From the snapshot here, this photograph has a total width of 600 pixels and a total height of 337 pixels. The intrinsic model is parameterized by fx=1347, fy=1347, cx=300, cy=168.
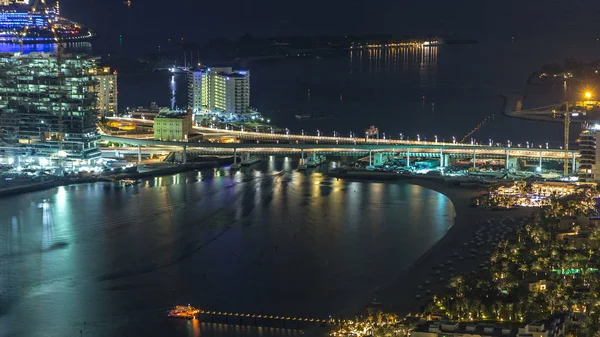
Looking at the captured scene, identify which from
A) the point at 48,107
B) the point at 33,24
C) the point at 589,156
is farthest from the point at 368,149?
the point at 33,24

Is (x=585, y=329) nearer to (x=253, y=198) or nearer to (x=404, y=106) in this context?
(x=253, y=198)

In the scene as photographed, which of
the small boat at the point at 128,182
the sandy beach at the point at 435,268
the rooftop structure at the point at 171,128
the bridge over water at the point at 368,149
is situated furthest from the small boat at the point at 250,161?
the sandy beach at the point at 435,268

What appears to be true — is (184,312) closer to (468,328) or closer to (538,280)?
(468,328)

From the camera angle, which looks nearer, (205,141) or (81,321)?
(81,321)

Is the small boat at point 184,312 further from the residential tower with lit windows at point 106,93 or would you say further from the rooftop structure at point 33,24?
the rooftop structure at point 33,24

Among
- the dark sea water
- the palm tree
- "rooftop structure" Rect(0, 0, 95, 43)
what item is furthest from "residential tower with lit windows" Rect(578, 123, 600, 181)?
"rooftop structure" Rect(0, 0, 95, 43)

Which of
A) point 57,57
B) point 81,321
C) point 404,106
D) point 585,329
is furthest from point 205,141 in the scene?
point 585,329
